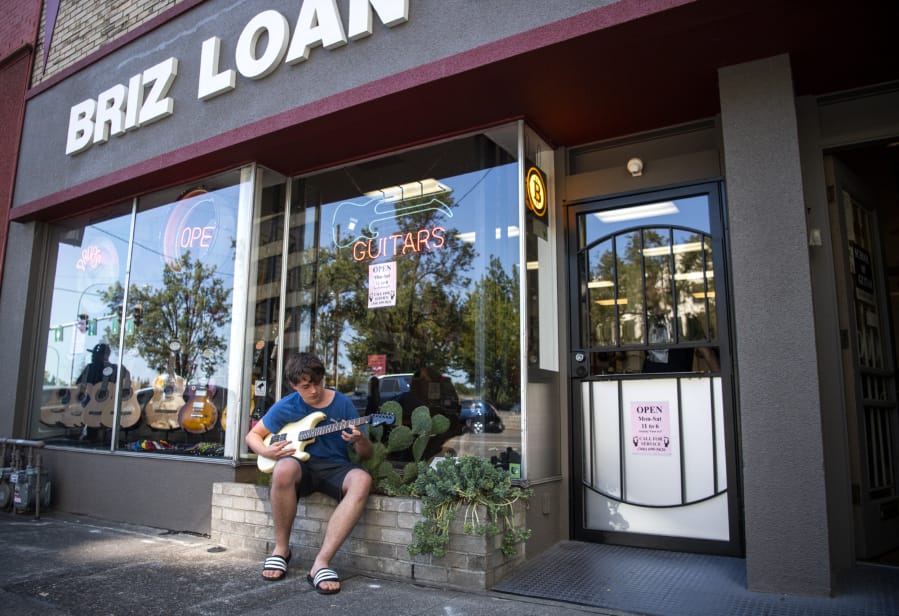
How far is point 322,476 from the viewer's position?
4242 mm

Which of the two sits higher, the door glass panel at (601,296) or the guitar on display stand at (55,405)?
the door glass panel at (601,296)

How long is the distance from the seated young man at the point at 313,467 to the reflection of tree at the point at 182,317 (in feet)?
6.22

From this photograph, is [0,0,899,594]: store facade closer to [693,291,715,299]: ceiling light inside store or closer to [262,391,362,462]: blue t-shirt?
[693,291,715,299]: ceiling light inside store

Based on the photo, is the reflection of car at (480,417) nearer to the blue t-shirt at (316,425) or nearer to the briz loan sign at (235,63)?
the blue t-shirt at (316,425)

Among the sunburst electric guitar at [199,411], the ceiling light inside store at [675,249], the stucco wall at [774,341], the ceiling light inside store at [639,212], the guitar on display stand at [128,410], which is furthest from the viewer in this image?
the guitar on display stand at [128,410]

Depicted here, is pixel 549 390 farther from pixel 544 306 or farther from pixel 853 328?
pixel 853 328

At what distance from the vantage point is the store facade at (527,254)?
368 cm

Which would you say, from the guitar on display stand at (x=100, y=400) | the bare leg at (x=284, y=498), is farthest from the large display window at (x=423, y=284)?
the guitar on display stand at (x=100, y=400)

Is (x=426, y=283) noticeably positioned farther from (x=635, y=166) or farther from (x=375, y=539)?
(x=375, y=539)

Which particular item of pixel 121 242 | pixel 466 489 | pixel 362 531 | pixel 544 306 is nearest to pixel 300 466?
pixel 362 531

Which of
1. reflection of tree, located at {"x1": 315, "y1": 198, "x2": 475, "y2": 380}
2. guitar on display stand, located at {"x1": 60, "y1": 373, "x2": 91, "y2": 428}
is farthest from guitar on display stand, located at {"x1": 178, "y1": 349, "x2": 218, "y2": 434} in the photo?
guitar on display stand, located at {"x1": 60, "y1": 373, "x2": 91, "y2": 428}

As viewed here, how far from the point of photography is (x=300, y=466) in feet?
13.7

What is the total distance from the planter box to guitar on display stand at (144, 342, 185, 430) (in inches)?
57.6

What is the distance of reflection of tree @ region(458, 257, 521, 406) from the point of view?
4727mm
